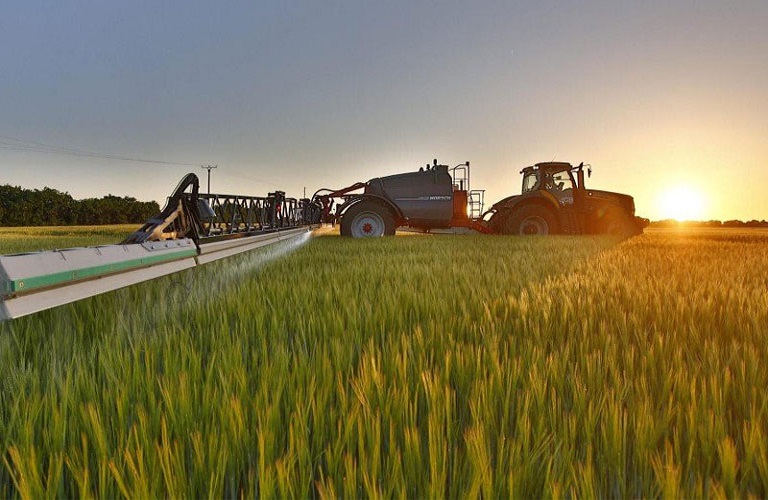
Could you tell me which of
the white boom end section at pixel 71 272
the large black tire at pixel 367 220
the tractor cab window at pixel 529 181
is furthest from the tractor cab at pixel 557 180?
the white boom end section at pixel 71 272

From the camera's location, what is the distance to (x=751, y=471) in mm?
975

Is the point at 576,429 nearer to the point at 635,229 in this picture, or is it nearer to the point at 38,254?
the point at 38,254

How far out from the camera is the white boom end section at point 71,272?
1363mm

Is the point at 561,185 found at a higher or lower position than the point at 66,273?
higher

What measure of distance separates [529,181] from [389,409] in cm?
1363

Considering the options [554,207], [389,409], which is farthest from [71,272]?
[554,207]

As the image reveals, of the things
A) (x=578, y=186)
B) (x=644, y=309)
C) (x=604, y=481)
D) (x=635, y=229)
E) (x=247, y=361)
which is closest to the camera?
(x=604, y=481)

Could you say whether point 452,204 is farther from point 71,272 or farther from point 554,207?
point 71,272

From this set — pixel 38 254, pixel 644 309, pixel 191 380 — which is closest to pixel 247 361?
pixel 191 380

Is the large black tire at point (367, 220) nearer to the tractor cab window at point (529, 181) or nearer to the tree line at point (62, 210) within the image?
the tractor cab window at point (529, 181)

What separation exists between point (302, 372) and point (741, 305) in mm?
2548

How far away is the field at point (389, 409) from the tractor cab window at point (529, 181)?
37.6ft

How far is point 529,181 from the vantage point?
547 inches

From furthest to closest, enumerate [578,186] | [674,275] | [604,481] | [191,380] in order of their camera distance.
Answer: [578,186] → [674,275] → [191,380] → [604,481]
